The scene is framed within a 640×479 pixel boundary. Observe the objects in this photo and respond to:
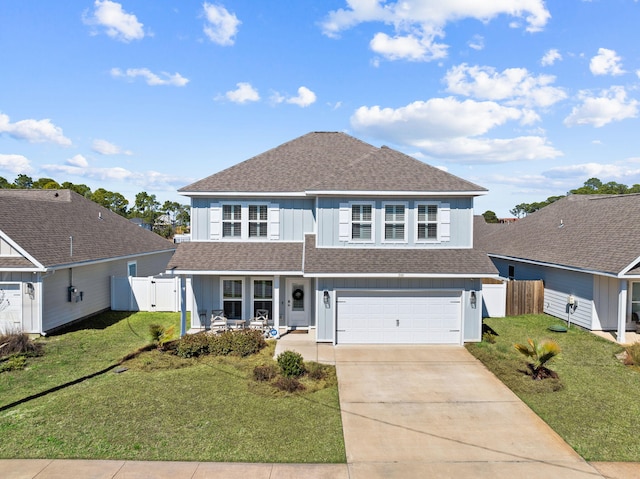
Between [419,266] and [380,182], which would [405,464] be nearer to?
[419,266]

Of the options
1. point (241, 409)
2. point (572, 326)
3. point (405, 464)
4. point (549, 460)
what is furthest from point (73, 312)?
point (572, 326)

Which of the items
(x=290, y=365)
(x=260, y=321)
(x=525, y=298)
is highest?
(x=525, y=298)

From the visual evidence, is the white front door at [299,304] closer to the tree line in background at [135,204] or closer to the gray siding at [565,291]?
the gray siding at [565,291]

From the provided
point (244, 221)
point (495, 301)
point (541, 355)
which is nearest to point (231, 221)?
point (244, 221)

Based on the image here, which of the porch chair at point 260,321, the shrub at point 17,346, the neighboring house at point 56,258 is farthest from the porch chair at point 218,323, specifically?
the neighboring house at point 56,258

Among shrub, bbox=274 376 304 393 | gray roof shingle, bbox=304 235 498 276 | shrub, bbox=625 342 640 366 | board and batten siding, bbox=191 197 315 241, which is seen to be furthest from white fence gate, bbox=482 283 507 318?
shrub, bbox=274 376 304 393

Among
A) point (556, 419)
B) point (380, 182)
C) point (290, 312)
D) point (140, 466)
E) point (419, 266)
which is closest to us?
point (140, 466)

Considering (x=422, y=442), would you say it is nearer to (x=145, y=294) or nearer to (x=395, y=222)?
(x=395, y=222)
